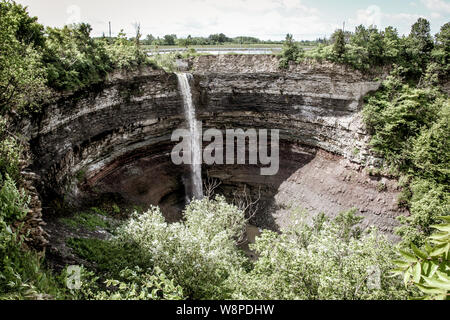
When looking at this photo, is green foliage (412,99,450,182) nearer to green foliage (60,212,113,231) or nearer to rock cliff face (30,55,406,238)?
rock cliff face (30,55,406,238)

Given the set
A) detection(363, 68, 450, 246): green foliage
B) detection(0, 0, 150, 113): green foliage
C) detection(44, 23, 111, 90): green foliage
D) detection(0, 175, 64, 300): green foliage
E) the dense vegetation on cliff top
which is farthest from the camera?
detection(44, 23, 111, 90): green foliage

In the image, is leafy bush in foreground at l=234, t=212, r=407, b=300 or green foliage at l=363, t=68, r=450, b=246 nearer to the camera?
leafy bush in foreground at l=234, t=212, r=407, b=300

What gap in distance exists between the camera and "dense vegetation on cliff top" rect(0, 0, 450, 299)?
262 inches

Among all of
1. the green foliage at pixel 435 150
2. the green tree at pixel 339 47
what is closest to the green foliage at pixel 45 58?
the green tree at pixel 339 47

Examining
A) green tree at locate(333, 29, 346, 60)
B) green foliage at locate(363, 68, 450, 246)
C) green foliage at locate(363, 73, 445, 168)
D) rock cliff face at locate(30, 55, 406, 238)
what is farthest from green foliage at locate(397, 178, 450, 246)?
green tree at locate(333, 29, 346, 60)

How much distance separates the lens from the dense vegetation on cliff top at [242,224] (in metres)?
6.65

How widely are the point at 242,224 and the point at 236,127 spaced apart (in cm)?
1233

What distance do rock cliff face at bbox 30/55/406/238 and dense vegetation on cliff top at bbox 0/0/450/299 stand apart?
4.96 ft

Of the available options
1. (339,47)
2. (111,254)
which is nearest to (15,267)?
(111,254)

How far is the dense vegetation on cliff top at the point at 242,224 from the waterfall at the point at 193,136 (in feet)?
12.8

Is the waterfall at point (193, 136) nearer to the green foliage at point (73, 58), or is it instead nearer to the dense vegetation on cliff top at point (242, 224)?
the dense vegetation on cliff top at point (242, 224)

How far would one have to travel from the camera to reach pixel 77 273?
7.59 m
